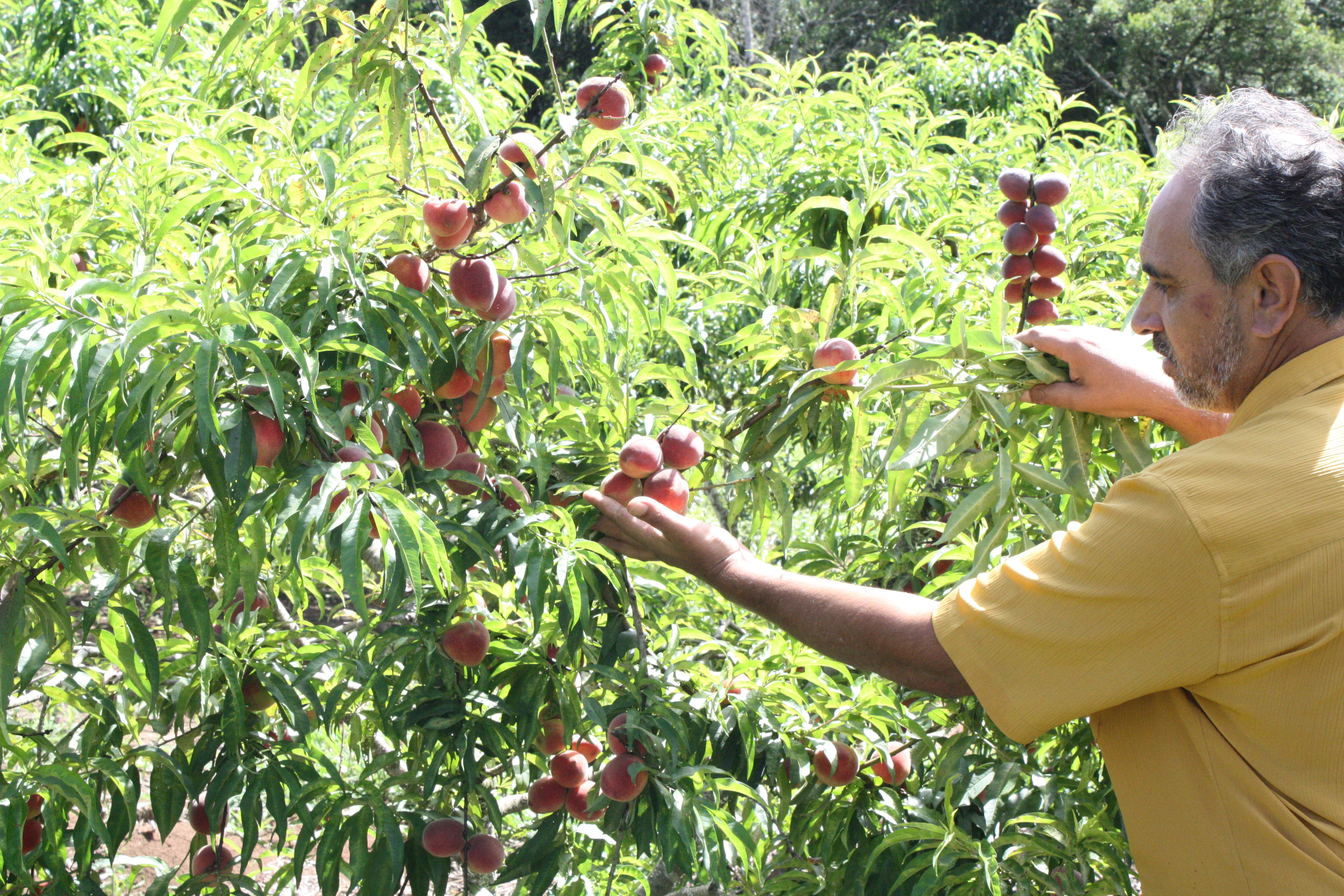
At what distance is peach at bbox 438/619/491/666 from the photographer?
160 centimetres

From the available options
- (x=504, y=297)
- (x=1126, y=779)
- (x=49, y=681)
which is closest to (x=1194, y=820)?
(x=1126, y=779)

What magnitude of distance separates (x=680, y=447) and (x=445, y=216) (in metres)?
0.49

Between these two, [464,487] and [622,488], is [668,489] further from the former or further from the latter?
[464,487]

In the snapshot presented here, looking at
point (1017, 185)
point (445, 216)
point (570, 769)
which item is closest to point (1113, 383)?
point (1017, 185)

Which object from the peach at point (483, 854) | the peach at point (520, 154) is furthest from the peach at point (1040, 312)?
the peach at point (483, 854)

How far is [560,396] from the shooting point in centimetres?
187

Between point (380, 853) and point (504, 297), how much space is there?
0.85 m

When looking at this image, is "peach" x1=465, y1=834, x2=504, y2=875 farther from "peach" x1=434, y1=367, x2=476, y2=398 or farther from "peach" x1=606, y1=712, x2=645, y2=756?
"peach" x1=434, y1=367, x2=476, y2=398

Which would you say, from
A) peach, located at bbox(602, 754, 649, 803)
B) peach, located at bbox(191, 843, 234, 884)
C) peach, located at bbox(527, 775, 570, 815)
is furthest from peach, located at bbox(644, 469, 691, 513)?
peach, located at bbox(191, 843, 234, 884)

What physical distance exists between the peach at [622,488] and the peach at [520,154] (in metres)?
0.46

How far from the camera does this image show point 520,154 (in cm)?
150

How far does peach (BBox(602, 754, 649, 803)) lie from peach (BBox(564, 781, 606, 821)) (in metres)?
0.23

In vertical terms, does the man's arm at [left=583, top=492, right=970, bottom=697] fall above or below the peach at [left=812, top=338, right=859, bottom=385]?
below

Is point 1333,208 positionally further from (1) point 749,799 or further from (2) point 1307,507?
(1) point 749,799
